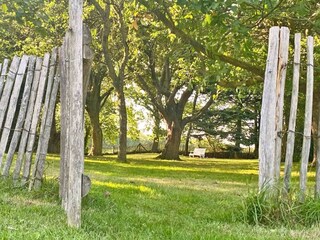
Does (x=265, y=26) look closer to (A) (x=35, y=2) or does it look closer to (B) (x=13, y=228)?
(A) (x=35, y=2)

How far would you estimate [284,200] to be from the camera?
454 cm

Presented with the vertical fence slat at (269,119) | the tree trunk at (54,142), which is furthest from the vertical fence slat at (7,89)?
the tree trunk at (54,142)

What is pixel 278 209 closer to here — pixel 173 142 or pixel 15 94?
Result: pixel 15 94

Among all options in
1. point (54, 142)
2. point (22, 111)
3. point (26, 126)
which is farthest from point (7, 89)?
point (54, 142)

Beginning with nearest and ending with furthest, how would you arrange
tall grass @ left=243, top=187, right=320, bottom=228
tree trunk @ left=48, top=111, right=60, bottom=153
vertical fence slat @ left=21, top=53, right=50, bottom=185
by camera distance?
tall grass @ left=243, top=187, right=320, bottom=228
vertical fence slat @ left=21, top=53, right=50, bottom=185
tree trunk @ left=48, top=111, right=60, bottom=153

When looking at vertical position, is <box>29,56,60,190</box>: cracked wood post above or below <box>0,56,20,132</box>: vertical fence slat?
below

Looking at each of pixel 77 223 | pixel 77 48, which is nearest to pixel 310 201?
pixel 77 223

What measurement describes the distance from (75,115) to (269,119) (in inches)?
85.4

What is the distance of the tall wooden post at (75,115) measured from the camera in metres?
3.53

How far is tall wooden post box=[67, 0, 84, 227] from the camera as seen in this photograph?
11.6 feet

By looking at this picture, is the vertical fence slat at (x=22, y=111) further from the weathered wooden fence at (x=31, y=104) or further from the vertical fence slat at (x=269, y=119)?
the vertical fence slat at (x=269, y=119)

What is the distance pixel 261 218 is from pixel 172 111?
65.2 ft

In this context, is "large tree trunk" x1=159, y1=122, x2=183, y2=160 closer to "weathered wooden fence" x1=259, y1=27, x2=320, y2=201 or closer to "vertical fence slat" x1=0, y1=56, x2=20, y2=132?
"vertical fence slat" x1=0, y1=56, x2=20, y2=132

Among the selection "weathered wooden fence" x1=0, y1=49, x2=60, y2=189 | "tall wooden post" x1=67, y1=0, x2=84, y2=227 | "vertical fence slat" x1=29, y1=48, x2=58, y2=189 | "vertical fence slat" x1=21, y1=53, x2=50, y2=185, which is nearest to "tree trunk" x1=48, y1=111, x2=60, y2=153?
"weathered wooden fence" x1=0, y1=49, x2=60, y2=189
